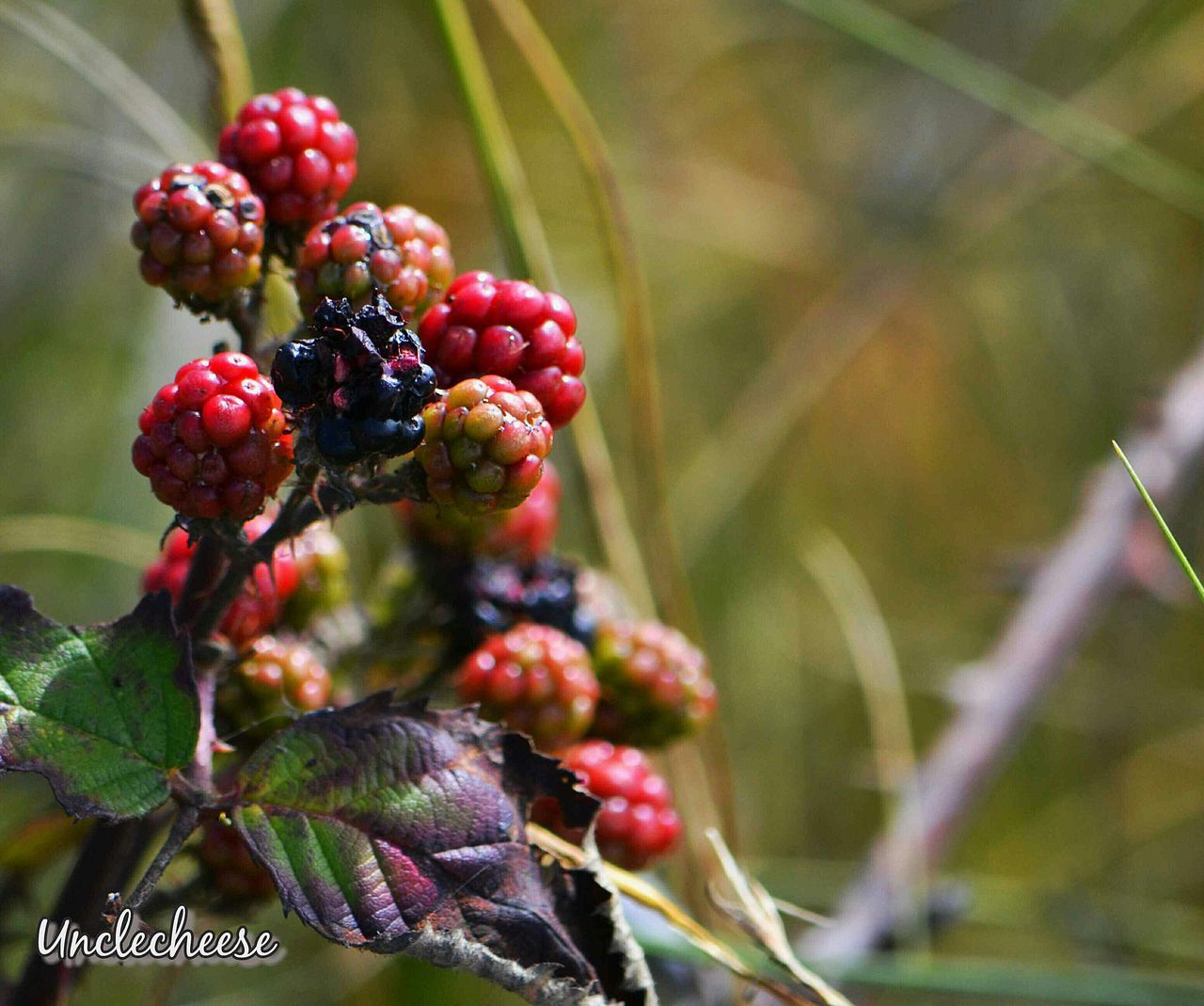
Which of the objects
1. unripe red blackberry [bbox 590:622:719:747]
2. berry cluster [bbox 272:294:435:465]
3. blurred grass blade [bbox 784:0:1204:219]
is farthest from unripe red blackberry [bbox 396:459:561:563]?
blurred grass blade [bbox 784:0:1204:219]

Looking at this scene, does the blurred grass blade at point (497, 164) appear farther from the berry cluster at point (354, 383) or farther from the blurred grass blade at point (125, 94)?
the berry cluster at point (354, 383)

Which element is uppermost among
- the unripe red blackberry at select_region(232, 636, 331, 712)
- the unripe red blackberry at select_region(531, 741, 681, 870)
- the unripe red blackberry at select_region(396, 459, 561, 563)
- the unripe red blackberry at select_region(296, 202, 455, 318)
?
the unripe red blackberry at select_region(396, 459, 561, 563)

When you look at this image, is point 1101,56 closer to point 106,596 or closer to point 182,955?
point 106,596

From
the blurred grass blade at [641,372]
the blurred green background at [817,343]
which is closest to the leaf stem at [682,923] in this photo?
the blurred grass blade at [641,372]

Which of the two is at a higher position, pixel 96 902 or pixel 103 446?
pixel 103 446

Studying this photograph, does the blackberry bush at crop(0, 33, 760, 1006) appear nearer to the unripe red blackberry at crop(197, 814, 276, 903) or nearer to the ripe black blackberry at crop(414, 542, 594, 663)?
the unripe red blackberry at crop(197, 814, 276, 903)

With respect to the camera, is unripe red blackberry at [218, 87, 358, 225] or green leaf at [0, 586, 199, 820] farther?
unripe red blackberry at [218, 87, 358, 225]

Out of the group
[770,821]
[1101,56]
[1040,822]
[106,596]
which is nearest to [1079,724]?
[1040,822]

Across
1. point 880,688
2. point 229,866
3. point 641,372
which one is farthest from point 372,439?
point 880,688
